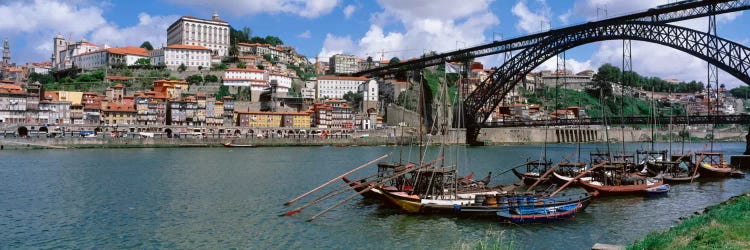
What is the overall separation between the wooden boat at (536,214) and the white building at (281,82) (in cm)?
7599

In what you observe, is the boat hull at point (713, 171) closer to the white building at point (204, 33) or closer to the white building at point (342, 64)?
the white building at point (204, 33)

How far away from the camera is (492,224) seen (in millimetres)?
18812

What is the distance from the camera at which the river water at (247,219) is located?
16609 mm

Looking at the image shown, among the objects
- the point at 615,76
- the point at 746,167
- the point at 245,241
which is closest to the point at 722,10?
the point at 746,167

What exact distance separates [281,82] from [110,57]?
3161 centimetres

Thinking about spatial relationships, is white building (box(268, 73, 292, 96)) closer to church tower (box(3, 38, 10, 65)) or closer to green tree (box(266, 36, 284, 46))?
green tree (box(266, 36, 284, 46))

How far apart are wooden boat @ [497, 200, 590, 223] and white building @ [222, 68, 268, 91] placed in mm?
80656

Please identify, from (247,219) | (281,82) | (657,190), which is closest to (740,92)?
(281,82)

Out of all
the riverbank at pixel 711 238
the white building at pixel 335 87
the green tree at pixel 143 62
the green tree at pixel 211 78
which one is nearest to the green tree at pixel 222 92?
the green tree at pixel 211 78

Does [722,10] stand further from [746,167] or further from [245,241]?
[245,241]

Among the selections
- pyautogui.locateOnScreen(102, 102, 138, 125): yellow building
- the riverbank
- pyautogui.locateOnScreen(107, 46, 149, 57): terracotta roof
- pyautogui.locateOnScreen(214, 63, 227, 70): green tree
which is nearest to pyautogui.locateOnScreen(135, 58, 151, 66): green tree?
pyautogui.locateOnScreen(107, 46, 149, 57): terracotta roof

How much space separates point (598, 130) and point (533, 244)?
99817mm

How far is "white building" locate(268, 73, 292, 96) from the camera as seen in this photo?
94.6m

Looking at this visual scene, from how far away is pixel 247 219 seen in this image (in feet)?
65.1
